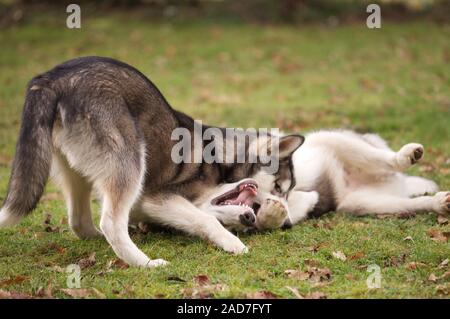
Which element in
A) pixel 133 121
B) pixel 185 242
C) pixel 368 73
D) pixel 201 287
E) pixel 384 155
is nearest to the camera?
pixel 201 287

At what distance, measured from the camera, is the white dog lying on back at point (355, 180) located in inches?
239

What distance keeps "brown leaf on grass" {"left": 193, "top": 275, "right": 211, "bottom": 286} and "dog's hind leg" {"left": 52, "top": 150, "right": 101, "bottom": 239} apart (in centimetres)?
139

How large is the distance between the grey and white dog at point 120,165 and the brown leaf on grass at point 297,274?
609 mm

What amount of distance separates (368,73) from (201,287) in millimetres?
10585

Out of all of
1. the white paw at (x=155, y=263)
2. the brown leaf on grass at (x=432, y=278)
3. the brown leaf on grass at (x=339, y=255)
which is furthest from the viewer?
the brown leaf on grass at (x=339, y=255)

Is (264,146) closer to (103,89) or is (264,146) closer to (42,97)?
(103,89)

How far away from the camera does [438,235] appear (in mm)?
5285

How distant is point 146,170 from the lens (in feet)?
17.2

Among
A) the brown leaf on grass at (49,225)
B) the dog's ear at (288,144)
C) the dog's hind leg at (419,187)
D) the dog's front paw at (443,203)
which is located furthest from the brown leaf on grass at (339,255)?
the brown leaf on grass at (49,225)

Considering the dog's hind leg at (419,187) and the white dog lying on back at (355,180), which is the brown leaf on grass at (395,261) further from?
the dog's hind leg at (419,187)

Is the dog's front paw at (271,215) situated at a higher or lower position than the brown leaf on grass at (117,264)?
higher

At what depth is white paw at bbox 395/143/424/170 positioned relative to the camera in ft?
19.8

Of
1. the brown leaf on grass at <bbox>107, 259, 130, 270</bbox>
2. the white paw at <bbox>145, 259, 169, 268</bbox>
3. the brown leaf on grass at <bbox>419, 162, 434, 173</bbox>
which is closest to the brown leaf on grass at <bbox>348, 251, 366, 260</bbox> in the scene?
the white paw at <bbox>145, 259, 169, 268</bbox>

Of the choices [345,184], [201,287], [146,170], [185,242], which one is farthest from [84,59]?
[345,184]
